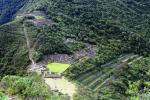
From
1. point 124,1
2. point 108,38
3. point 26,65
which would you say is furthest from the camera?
point 124,1

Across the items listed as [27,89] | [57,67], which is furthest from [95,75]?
[27,89]

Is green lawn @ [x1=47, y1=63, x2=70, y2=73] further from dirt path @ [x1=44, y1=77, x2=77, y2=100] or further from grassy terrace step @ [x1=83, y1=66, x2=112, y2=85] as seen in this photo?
grassy terrace step @ [x1=83, y1=66, x2=112, y2=85]

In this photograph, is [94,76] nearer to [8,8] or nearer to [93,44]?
[93,44]

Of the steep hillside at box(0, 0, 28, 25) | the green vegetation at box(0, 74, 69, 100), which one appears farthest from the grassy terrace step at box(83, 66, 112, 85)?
the steep hillside at box(0, 0, 28, 25)

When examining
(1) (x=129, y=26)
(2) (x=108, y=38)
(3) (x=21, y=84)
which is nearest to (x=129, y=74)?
(2) (x=108, y=38)

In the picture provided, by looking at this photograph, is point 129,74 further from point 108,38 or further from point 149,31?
point 149,31
